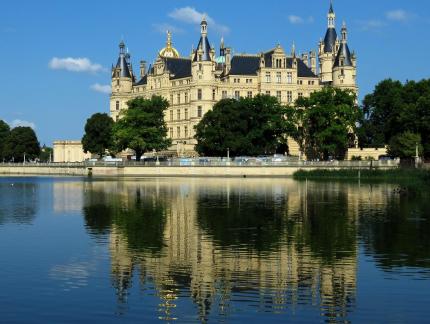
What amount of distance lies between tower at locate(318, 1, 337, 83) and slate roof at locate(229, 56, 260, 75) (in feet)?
42.3

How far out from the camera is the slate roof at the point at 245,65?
11962 cm

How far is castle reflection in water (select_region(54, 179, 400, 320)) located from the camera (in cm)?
1783

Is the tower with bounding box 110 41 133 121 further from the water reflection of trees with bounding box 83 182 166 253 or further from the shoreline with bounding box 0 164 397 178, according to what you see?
the water reflection of trees with bounding box 83 182 166 253

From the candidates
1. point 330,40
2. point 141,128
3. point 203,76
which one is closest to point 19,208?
point 141,128

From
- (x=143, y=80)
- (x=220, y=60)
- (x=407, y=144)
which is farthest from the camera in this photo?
(x=143, y=80)

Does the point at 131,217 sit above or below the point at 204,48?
below

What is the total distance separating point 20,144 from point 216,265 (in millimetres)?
113168

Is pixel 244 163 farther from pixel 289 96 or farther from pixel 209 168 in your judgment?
pixel 289 96

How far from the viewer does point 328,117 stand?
9544 cm

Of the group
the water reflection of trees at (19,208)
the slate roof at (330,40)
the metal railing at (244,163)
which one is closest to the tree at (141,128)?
the metal railing at (244,163)

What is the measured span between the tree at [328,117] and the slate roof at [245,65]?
21.5 meters

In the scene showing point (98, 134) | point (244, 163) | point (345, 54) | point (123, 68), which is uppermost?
point (345, 54)

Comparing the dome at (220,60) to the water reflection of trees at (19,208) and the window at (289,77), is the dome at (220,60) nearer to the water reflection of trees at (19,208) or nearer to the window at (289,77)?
the window at (289,77)

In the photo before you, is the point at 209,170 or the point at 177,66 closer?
the point at 209,170
